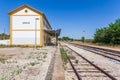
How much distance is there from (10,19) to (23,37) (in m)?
4.52

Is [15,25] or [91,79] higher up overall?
[15,25]

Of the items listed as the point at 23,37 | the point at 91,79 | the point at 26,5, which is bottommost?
the point at 91,79

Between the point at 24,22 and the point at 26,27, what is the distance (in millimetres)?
1122

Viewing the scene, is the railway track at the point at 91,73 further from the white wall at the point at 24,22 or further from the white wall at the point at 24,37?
the white wall at the point at 24,22

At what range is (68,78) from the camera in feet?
28.1

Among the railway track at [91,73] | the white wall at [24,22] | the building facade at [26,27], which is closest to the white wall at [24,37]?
the building facade at [26,27]

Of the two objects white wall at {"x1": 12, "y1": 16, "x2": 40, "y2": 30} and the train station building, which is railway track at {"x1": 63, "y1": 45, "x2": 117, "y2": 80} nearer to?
the train station building

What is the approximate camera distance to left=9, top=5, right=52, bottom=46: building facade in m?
39.4

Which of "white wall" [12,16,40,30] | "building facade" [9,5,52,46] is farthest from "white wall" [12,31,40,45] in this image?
"white wall" [12,16,40,30]

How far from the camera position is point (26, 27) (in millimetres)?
39625

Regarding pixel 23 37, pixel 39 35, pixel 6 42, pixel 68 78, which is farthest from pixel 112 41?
pixel 68 78

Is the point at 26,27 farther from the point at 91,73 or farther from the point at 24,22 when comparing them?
the point at 91,73

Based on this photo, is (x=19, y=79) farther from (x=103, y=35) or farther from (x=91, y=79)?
(x=103, y=35)

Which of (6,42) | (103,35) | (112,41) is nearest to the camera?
(6,42)
